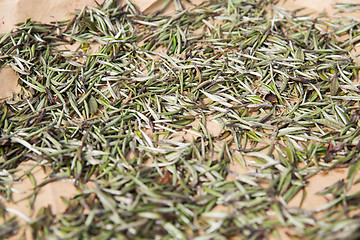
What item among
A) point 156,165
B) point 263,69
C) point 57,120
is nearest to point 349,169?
point 263,69

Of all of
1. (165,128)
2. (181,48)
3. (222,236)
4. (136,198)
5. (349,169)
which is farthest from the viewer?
(181,48)

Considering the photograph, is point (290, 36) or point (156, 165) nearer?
point (156, 165)

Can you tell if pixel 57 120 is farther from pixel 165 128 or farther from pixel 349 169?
pixel 349 169

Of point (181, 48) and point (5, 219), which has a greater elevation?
point (181, 48)

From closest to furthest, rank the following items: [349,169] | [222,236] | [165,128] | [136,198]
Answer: [222,236]
[136,198]
[349,169]
[165,128]

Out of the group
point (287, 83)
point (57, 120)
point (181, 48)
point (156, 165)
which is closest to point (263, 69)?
point (287, 83)

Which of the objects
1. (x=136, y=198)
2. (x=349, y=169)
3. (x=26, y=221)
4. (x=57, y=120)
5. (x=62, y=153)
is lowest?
(x=349, y=169)
